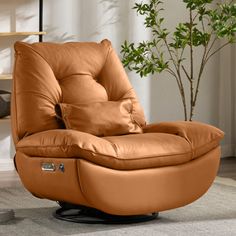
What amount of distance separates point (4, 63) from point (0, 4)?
427mm

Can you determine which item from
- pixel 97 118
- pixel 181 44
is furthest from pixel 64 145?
pixel 181 44

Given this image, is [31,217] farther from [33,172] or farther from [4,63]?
[4,63]

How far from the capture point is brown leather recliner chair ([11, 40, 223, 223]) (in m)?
3.48

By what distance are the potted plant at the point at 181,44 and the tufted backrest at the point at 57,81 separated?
4.19 feet

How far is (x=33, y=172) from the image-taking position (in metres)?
3.68

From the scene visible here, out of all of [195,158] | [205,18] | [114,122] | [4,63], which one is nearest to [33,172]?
[114,122]

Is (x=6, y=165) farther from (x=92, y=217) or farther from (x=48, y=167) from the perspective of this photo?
(x=48, y=167)

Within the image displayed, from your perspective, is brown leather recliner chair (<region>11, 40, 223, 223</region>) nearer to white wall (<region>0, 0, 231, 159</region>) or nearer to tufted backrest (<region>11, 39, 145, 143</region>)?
tufted backrest (<region>11, 39, 145, 143</region>)

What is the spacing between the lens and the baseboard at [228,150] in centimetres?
637

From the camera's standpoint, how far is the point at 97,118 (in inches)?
153

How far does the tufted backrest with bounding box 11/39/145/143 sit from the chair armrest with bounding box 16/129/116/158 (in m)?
0.18

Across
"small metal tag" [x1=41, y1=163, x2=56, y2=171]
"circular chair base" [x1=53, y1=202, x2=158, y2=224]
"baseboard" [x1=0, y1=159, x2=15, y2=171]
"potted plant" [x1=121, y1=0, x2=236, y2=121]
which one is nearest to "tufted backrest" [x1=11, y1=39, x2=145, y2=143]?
"small metal tag" [x1=41, y1=163, x2=56, y2=171]

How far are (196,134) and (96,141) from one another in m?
0.59

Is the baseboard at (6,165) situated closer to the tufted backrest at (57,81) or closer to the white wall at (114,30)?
the white wall at (114,30)
